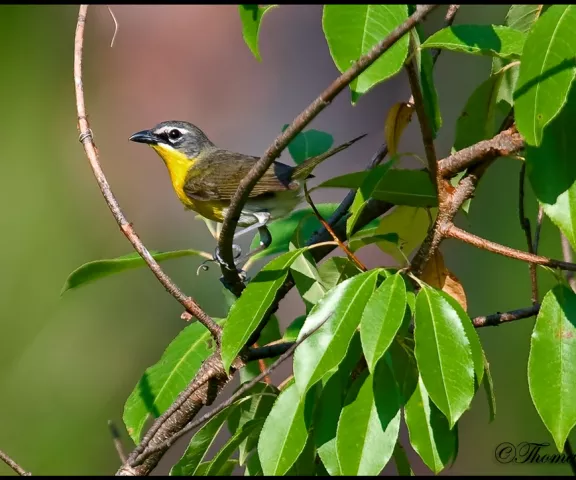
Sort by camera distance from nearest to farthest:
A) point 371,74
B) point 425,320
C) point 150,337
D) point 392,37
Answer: point 392,37 → point 371,74 → point 425,320 → point 150,337

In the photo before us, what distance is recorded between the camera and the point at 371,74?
1.34 metres

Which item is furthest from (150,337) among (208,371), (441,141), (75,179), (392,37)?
(392,37)

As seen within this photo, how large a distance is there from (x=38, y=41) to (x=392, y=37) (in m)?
4.91

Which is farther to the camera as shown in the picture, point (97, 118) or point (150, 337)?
point (97, 118)

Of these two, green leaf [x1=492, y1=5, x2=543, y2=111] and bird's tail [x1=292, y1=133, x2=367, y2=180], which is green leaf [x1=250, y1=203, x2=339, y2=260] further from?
green leaf [x1=492, y1=5, x2=543, y2=111]

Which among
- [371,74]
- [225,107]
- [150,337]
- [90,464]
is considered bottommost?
[90,464]

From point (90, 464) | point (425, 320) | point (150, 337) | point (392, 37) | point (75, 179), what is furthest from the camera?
point (75, 179)

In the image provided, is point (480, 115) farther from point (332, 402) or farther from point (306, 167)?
point (306, 167)

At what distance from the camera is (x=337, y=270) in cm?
192

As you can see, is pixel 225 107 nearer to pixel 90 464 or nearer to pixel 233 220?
pixel 90 464

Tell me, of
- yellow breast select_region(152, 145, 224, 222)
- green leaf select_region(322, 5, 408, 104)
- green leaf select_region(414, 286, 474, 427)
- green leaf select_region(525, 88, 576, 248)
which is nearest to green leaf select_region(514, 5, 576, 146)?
green leaf select_region(525, 88, 576, 248)

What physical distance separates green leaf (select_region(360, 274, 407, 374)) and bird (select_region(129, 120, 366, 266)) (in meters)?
1.18

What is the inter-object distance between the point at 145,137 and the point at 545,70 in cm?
309

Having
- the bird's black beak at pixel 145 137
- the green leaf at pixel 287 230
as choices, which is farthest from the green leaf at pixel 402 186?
the bird's black beak at pixel 145 137
